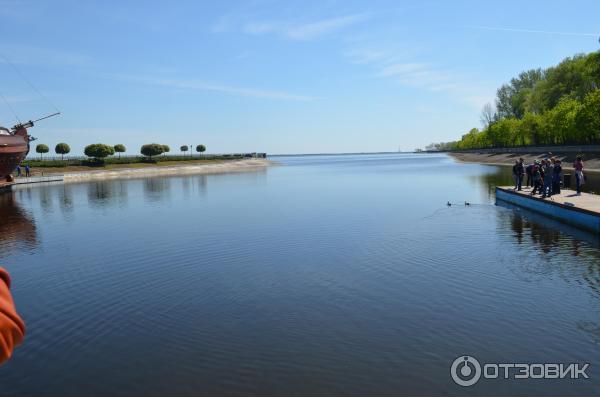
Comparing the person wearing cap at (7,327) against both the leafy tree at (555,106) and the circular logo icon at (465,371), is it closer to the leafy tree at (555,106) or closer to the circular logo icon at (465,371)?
the circular logo icon at (465,371)

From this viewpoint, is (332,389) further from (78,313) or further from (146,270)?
(146,270)

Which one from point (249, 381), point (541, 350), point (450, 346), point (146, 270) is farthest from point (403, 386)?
point (146, 270)

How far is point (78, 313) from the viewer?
12.2 metres

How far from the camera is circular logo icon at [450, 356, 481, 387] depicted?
319 inches

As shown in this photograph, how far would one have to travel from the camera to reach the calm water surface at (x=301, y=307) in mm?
8453

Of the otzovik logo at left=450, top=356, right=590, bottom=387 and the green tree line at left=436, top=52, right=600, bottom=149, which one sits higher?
the green tree line at left=436, top=52, right=600, bottom=149

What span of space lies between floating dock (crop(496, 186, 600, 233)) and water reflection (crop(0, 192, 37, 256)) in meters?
26.5

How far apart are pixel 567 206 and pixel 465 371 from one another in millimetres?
18244

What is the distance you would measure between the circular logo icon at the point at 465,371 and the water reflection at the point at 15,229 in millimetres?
19923

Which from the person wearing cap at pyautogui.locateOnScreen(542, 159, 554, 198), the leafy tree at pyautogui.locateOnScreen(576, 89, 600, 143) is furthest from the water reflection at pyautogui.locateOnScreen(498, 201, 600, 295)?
the leafy tree at pyautogui.locateOnScreen(576, 89, 600, 143)

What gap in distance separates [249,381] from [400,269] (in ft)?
28.4

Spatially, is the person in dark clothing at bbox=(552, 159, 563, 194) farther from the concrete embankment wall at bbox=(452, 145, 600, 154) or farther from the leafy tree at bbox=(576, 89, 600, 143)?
the leafy tree at bbox=(576, 89, 600, 143)

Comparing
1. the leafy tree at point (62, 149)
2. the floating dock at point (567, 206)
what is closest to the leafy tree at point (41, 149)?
the leafy tree at point (62, 149)

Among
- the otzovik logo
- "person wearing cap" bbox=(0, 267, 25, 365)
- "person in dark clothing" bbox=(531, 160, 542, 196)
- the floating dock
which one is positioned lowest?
the otzovik logo
